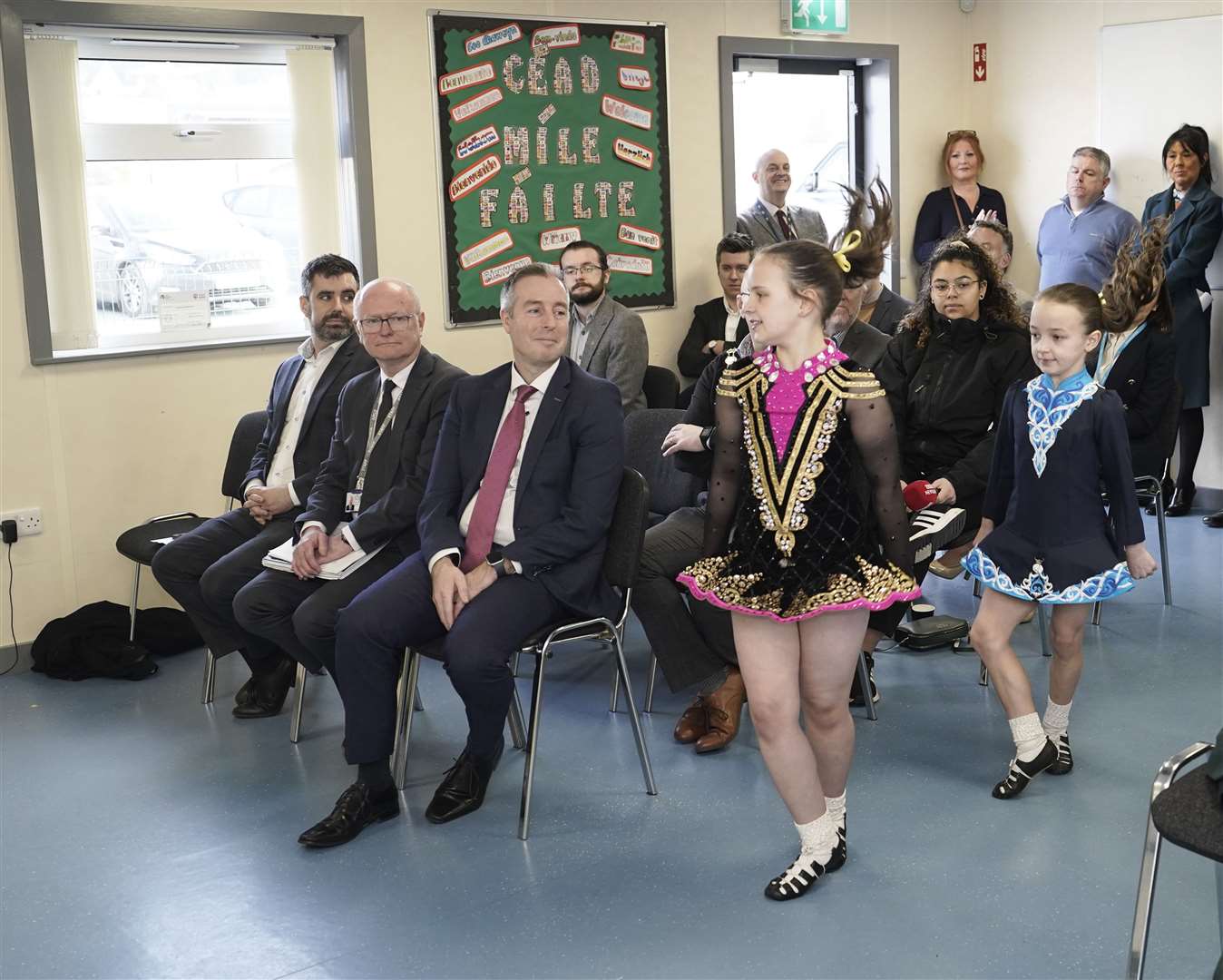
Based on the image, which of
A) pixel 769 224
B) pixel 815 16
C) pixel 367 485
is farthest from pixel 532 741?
pixel 815 16

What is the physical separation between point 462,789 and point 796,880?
92cm

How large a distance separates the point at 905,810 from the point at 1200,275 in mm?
3876

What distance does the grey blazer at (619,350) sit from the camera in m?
5.18

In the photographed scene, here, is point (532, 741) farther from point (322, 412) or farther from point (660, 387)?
point (660, 387)

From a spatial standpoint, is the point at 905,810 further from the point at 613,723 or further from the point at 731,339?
the point at 731,339

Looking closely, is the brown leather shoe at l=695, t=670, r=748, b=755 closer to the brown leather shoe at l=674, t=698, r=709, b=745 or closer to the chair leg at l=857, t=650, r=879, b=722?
the brown leather shoe at l=674, t=698, r=709, b=745

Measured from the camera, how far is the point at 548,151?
577 centimetres

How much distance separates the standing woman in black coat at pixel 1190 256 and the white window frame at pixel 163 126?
11.9 feet

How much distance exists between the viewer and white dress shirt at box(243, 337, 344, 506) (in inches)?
167

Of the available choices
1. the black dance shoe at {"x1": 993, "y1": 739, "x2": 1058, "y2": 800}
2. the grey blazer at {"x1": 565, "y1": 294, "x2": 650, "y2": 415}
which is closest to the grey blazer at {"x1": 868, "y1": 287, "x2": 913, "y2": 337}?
the grey blazer at {"x1": 565, "y1": 294, "x2": 650, "y2": 415}

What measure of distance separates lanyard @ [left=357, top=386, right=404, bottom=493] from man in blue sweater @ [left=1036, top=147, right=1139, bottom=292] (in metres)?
3.97

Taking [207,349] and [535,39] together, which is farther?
[535,39]

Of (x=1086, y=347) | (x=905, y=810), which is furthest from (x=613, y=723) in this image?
(x=1086, y=347)

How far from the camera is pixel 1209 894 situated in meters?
2.63
